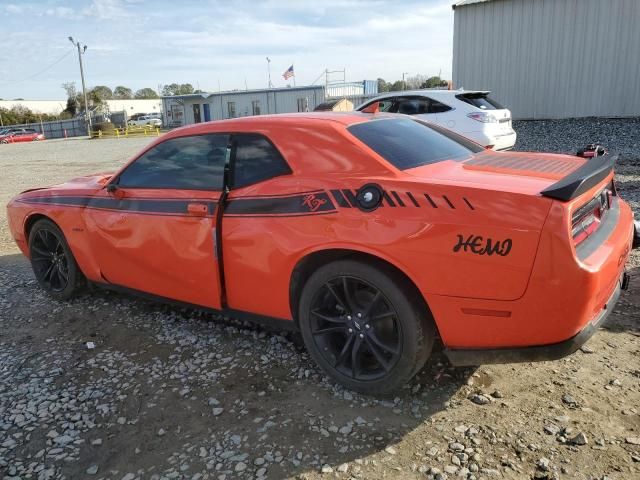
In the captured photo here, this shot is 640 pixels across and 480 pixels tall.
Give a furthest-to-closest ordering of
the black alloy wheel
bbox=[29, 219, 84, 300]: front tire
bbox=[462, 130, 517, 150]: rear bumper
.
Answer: bbox=[462, 130, 517, 150]: rear bumper → bbox=[29, 219, 84, 300]: front tire → the black alloy wheel

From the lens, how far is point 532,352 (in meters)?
2.45

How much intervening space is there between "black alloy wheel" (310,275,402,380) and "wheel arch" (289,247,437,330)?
0.41 ft

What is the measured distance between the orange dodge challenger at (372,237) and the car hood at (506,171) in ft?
0.05

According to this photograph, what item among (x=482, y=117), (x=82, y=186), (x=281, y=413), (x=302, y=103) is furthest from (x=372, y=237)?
(x=302, y=103)

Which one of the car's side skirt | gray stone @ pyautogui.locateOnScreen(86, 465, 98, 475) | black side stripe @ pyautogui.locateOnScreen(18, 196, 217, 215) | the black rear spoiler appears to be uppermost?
the black rear spoiler

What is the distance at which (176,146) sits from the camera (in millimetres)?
3738

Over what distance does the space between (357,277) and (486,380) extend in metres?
1.02

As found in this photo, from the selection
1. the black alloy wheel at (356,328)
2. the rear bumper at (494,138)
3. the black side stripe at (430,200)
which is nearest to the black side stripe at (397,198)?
the black side stripe at (430,200)

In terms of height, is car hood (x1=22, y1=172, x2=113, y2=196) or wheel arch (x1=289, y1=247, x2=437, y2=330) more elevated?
car hood (x1=22, y1=172, x2=113, y2=196)

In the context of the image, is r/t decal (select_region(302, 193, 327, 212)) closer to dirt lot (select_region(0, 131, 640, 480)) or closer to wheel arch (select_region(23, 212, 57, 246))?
dirt lot (select_region(0, 131, 640, 480))

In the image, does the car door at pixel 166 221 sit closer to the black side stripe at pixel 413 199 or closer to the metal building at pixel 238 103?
the black side stripe at pixel 413 199

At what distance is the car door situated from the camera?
343 cm

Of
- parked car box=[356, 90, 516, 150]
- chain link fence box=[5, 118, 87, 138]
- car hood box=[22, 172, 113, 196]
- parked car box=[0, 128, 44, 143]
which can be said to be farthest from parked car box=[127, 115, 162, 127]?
car hood box=[22, 172, 113, 196]

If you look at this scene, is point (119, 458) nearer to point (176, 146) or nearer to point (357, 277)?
point (357, 277)
